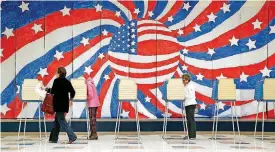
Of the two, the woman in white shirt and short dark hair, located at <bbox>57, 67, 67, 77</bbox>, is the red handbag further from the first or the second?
the woman in white shirt

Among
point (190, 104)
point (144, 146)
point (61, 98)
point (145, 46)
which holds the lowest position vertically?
point (144, 146)

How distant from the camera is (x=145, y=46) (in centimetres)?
1380

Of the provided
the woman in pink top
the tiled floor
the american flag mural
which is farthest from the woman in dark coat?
the american flag mural

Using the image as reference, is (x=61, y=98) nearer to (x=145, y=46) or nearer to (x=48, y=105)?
(x=48, y=105)

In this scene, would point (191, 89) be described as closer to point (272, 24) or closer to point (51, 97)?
point (51, 97)

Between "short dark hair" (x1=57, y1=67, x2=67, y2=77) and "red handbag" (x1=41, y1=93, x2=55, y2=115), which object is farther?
"red handbag" (x1=41, y1=93, x2=55, y2=115)

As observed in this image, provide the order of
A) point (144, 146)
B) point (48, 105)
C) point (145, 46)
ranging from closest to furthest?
1. point (144, 146)
2. point (48, 105)
3. point (145, 46)

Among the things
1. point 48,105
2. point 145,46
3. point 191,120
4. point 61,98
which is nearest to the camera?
point 61,98

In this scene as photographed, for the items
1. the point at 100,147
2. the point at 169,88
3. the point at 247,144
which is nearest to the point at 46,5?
the point at 169,88

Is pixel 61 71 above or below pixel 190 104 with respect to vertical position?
above

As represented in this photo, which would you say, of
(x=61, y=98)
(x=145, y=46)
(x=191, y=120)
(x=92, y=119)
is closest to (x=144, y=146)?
(x=61, y=98)

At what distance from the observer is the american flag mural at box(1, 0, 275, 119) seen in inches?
538

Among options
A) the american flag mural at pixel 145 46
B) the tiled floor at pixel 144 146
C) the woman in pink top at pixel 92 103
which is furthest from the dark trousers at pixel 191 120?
the american flag mural at pixel 145 46

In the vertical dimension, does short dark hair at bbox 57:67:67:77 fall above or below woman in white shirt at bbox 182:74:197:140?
above
